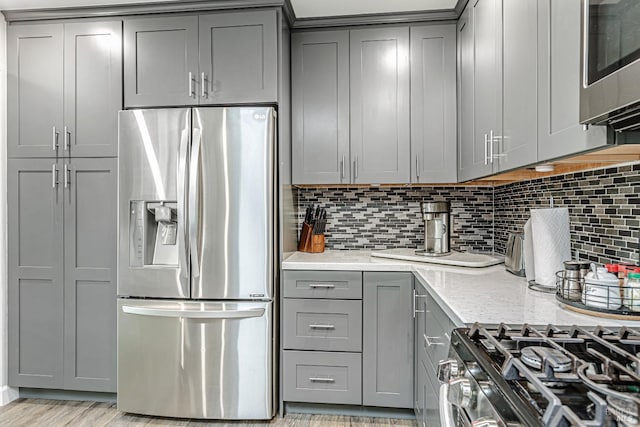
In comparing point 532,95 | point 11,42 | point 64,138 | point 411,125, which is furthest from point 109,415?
point 532,95

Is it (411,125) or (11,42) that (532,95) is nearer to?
(411,125)

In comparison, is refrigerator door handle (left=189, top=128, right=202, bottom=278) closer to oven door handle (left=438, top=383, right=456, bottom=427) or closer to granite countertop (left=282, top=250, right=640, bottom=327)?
granite countertop (left=282, top=250, right=640, bottom=327)

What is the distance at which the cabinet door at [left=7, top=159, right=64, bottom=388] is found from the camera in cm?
256

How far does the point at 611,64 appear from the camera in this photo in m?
0.92

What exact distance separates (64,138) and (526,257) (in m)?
2.66

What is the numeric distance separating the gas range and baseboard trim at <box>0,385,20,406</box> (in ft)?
9.35

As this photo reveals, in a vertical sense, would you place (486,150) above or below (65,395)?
above

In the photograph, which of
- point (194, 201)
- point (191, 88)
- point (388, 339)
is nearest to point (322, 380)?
point (388, 339)

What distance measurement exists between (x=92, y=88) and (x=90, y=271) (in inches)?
44.2

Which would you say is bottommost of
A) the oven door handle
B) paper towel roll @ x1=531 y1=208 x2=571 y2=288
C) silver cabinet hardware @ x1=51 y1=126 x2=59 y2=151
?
the oven door handle

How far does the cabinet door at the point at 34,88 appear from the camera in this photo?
256 cm

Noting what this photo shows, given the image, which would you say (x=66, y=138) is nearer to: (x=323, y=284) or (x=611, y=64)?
(x=323, y=284)

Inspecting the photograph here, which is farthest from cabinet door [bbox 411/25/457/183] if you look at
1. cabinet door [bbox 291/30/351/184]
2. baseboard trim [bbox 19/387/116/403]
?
baseboard trim [bbox 19/387/116/403]

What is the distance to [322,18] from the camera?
266 centimetres
